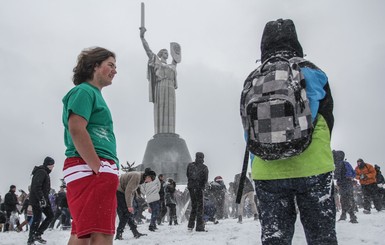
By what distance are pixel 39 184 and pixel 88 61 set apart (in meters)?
5.54

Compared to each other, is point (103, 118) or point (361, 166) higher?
point (361, 166)

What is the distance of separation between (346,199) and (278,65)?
782cm

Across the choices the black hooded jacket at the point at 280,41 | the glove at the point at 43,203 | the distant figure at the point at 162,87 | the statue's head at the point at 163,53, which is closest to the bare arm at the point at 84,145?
the black hooded jacket at the point at 280,41

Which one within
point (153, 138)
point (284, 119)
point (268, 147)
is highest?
point (153, 138)

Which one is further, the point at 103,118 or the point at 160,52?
the point at 160,52

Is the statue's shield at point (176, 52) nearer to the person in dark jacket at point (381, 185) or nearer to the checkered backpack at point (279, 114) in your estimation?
the person in dark jacket at point (381, 185)

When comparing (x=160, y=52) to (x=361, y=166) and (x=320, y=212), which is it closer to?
(x=361, y=166)

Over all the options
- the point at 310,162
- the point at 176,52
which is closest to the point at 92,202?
the point at 310,162

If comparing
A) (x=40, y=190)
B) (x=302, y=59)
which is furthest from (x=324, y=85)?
(x=40, y=190)

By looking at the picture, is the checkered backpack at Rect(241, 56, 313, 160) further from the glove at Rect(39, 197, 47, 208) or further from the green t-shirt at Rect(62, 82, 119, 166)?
the glove at Rect(39, 197, 47, 208)

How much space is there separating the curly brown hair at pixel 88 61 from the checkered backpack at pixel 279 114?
1.11 m

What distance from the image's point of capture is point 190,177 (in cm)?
874

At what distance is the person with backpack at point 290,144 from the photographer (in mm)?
2115

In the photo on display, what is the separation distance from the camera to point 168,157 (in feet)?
70.4
